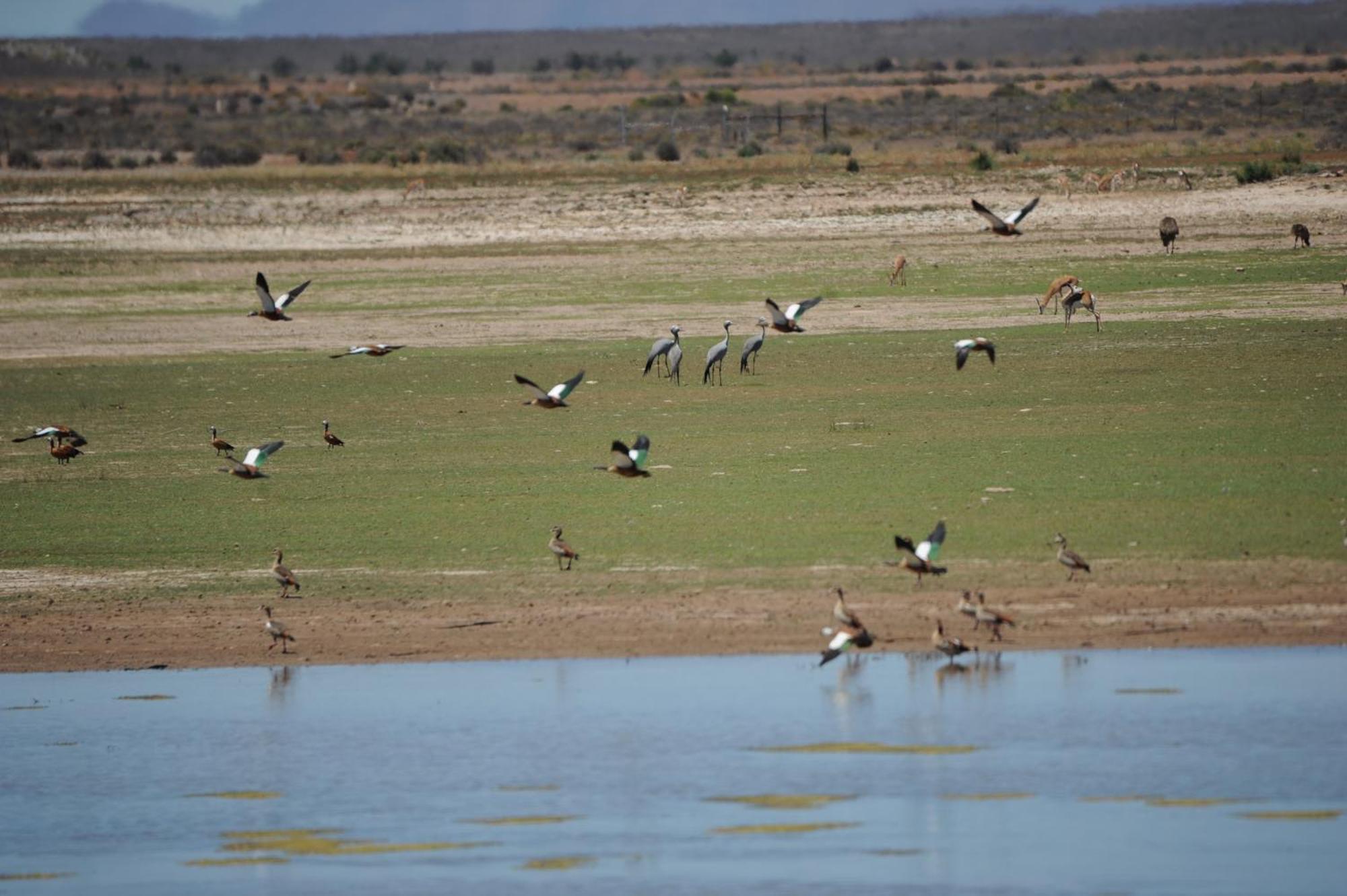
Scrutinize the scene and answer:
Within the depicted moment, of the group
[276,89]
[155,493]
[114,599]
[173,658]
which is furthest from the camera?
[276,89]

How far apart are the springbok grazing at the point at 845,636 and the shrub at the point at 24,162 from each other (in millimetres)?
54696

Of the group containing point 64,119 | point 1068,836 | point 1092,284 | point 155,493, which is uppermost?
point 64,119

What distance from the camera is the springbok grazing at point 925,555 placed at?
14.5 metres

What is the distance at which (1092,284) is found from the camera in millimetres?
33219

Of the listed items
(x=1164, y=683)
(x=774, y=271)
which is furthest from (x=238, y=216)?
(x=1164, y=683)

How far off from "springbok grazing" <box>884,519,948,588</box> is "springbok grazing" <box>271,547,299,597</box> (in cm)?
466

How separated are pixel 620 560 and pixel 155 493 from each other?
595cm

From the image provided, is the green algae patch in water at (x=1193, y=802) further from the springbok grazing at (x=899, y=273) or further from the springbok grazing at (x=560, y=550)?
the springbok grazing at (x=899, y=273)

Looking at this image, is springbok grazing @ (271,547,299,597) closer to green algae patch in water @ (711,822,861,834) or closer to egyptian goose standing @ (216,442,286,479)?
egyptian goose standing @ (216,442,286,479)

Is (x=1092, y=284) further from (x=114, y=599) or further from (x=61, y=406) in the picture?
(x=114, y=599)

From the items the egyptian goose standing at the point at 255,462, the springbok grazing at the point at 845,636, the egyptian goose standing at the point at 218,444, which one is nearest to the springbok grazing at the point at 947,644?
the springbok grazing at the point at 845,636

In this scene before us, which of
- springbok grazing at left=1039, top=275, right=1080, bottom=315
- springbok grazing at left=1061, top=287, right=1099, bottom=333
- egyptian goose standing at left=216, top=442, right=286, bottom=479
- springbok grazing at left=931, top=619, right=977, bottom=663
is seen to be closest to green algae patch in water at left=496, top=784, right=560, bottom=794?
springbok grazing at left=931, top=619, right=977, bottom=663

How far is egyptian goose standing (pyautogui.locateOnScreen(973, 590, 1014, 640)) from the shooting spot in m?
13.5

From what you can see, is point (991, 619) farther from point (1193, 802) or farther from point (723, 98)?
point (723, 98)
